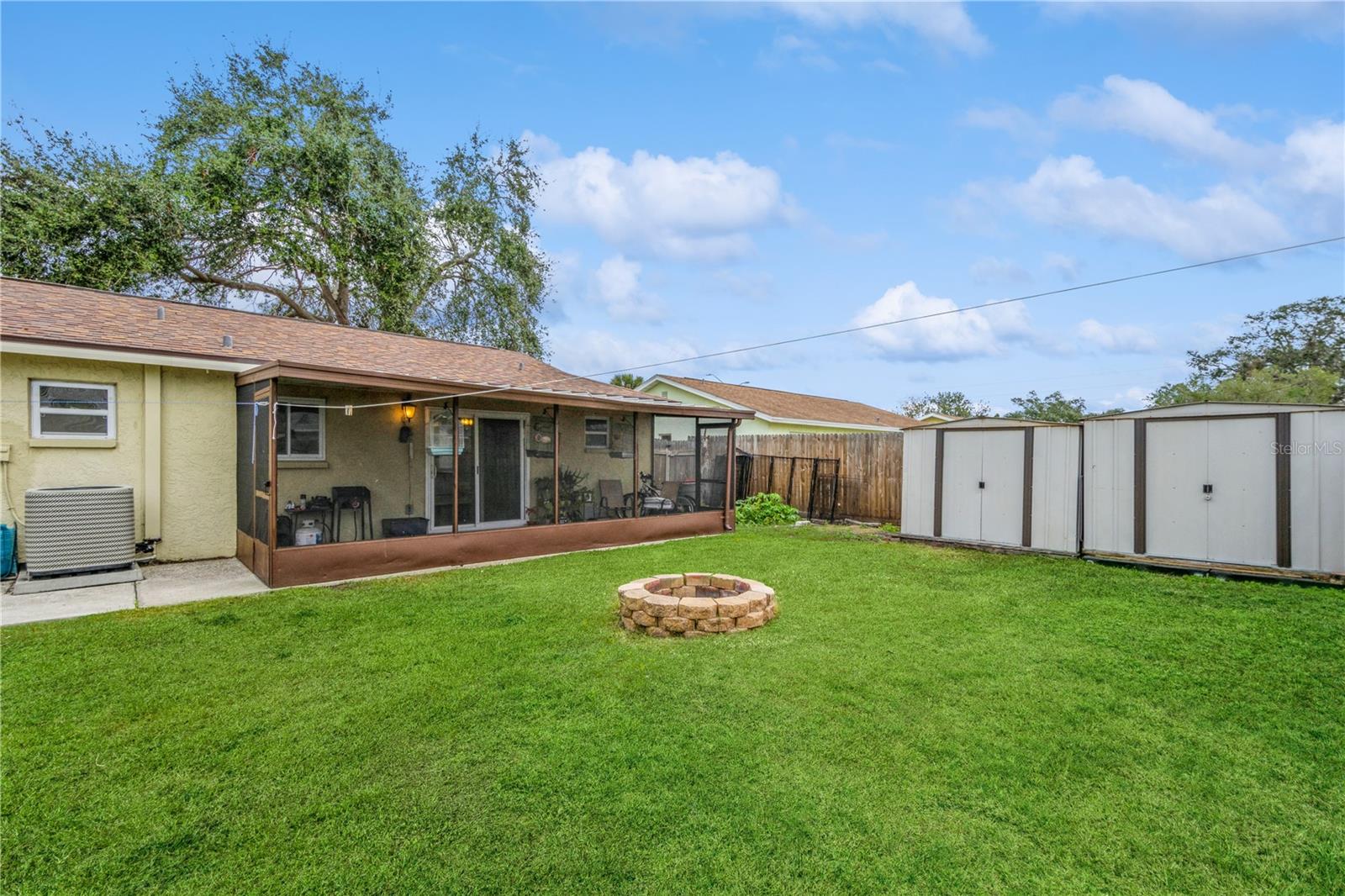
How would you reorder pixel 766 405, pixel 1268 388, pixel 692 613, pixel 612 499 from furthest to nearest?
pixel 1268 388 → pixel 766 405 → pixel 612 499 → pixel 692 613

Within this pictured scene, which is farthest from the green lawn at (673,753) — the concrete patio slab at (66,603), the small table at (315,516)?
the small table at (315,516)

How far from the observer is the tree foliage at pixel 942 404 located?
113 ft

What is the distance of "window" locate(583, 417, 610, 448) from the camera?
33.3ft

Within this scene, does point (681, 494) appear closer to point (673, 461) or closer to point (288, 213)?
point (673, 461)

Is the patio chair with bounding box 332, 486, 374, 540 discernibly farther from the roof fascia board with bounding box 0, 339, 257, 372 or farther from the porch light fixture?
the roof fascia board with bounding box 0, 339, 257, 372

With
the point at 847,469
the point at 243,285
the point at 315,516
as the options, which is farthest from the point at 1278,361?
the point at 243,285

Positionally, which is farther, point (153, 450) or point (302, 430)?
point (302, 430)

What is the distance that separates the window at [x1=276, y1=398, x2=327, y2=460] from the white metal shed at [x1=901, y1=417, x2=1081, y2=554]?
324 inches

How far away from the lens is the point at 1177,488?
683cm

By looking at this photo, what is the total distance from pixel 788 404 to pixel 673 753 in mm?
15885

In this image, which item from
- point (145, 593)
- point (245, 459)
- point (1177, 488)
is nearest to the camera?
point (145, 593)

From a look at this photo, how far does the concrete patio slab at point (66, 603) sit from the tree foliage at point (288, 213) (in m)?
10.3

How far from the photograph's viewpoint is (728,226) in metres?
15.3

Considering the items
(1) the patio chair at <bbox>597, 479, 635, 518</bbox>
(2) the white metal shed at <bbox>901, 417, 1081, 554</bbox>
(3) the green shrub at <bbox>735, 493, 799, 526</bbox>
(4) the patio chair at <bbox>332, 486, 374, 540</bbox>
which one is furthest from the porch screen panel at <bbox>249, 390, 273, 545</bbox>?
(2) the white metal shed at <bbox>901, 417, 1081, 554</bbox>
